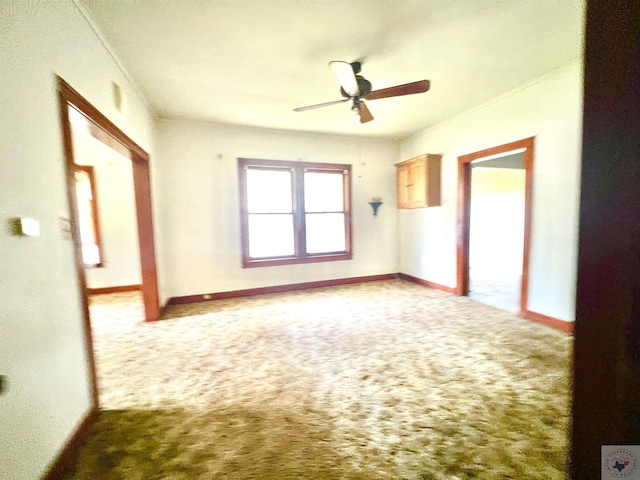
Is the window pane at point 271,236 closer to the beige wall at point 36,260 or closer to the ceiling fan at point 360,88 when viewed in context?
the ceiling fan at point 360,88

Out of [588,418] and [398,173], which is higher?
[398,173]

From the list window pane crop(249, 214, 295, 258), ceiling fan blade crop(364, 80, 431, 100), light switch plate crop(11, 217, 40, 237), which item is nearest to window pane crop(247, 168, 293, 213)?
window pane crop(249, 214, 295, 258)

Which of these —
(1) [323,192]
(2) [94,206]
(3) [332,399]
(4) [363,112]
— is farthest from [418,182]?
(2) [94,206]

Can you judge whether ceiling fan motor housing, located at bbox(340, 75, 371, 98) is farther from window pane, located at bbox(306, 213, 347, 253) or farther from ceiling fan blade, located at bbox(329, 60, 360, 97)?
window pane, located at bbox(306, 213, 347, 253)

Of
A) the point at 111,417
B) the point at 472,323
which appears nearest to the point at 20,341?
the point at 111,417

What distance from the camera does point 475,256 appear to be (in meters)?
7.43

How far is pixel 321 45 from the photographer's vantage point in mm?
2369

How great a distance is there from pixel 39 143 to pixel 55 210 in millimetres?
360

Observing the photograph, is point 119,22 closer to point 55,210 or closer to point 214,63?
point 214,63

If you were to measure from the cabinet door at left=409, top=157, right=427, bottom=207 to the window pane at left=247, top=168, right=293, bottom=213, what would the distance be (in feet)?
7.17

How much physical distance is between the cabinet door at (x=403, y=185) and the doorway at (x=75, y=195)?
4072 mm

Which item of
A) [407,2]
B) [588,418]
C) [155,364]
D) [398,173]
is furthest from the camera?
[398,173]

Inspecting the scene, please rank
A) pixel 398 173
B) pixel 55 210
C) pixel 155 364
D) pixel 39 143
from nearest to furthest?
pixel 39 143 < pixel 55 210 < pixel 155 364 < pixel 398 173

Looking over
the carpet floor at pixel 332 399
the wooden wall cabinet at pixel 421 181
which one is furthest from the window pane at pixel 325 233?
the carpet floor at pixel 332 399
